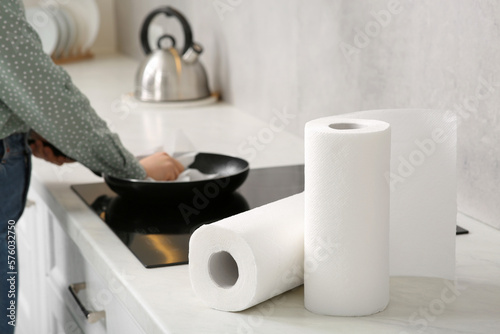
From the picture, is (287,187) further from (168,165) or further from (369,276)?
(369,276)

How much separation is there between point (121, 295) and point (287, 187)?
487 mm

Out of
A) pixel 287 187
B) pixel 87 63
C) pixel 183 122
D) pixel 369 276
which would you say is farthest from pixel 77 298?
pixel 87 63

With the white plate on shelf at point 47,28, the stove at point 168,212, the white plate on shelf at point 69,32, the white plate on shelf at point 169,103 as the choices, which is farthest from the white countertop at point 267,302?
the white plate on shelf at point 69,32

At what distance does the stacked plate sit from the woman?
1517 millimetres

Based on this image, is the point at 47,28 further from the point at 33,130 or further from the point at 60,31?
the point at 33,130

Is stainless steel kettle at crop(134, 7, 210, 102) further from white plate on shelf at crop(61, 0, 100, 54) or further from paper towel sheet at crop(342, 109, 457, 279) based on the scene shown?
paper towel sheet at crop(342, 109, 457, 279)

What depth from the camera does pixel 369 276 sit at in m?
0.81

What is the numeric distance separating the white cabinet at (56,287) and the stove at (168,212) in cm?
7

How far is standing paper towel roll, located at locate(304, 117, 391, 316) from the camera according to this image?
0.77m

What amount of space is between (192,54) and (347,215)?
146 centimetres

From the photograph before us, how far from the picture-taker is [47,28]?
2.78 m

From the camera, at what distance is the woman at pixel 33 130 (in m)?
1.17

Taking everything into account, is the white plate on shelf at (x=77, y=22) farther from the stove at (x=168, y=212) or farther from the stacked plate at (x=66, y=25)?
the stove at (x=168, y=212)

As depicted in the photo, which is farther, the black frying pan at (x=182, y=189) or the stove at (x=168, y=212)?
the black frying pan at (x=182, y=189)
